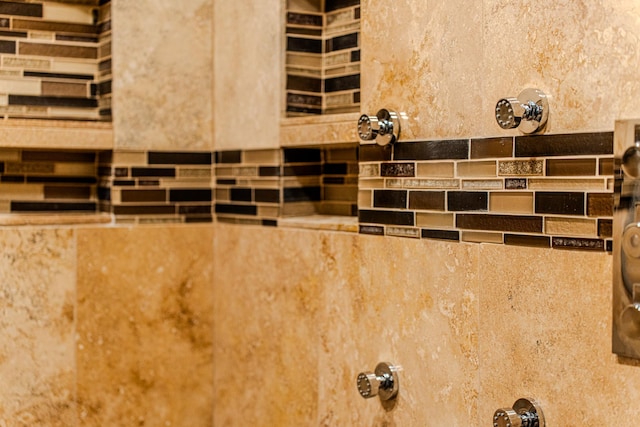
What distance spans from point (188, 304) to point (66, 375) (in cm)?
29

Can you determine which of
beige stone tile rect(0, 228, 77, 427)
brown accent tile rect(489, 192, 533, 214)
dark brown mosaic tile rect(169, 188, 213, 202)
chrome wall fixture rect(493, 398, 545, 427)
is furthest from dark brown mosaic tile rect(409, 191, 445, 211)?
beige stone tile rect(0, 228, 77, 427)

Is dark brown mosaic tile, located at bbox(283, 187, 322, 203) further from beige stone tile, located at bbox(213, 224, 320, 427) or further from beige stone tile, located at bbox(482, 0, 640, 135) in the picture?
beige stone tile, located at bbox(482, 0, 640, 135)

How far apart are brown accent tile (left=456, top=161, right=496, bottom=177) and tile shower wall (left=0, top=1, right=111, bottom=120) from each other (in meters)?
0.85

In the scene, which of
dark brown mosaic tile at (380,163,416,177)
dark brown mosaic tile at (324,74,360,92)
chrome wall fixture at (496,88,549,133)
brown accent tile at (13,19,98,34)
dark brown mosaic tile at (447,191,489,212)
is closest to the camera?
chrome wall fixture at (496,88,549,133)

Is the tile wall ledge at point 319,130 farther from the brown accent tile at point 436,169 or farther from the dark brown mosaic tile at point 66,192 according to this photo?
the dark brown mosaic tile at point 66,192

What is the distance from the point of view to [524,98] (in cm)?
109

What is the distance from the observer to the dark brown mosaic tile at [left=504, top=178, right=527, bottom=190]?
112 centimetres

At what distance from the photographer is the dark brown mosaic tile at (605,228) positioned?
101 centimetres

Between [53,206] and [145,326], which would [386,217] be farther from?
[53,206]

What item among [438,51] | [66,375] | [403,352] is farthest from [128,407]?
A: [438,51]

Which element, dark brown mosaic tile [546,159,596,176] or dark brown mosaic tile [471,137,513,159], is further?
dark brown mosaic tile [471,137,513,159]

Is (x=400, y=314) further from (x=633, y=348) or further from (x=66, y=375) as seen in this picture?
(x=66, y=375)

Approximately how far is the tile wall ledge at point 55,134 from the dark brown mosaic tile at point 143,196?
11 centimetres

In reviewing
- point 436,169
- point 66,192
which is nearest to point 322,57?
point 436,169
